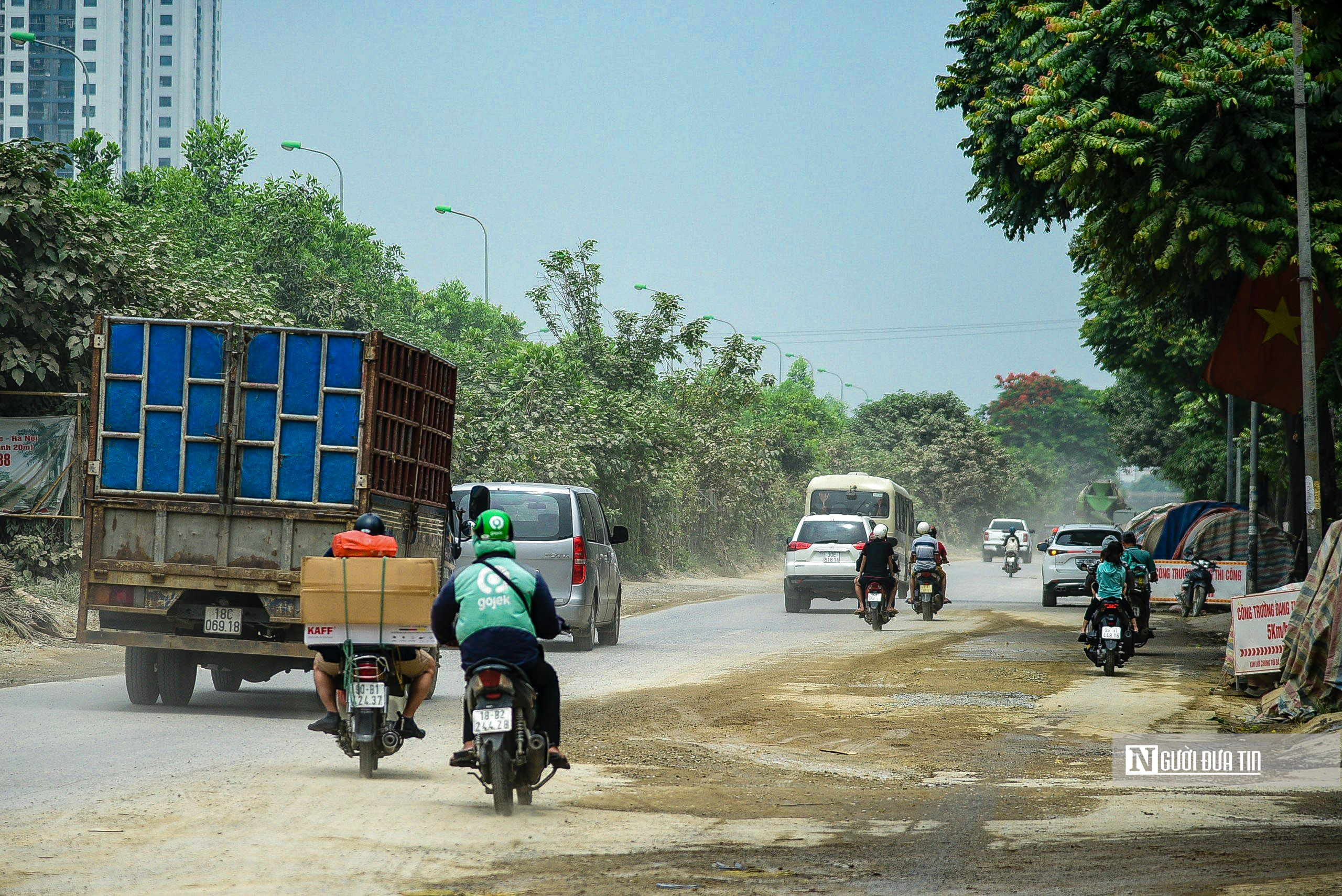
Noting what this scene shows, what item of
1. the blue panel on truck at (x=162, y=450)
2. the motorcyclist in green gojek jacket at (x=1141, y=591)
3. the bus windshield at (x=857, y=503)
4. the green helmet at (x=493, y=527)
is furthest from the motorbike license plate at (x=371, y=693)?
the bus windshield at (x=857, y=503)

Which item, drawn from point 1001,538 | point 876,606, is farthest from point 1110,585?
point 1001,538

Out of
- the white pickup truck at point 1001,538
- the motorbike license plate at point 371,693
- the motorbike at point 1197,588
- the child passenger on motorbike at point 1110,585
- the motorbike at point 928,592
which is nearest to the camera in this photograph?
the motorbike license plate at point 371,693

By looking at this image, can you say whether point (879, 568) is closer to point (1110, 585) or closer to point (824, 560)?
point (824, 560)

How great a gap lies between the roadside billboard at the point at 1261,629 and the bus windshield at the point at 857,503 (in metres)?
26.6

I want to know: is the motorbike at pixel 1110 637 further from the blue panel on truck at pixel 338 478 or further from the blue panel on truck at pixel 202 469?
the blue panel on truck at pixel 202 469

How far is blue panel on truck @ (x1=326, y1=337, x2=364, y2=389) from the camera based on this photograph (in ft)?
37.1

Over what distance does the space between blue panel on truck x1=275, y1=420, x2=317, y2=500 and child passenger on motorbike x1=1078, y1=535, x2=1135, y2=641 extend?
8.96m

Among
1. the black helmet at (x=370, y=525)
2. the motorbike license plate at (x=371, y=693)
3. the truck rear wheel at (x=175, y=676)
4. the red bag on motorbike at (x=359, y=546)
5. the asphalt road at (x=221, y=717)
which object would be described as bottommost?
the asphalt road at (x=221, y=717)

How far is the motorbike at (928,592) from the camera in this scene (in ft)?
84.5

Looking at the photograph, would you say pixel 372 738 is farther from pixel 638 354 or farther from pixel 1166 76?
pixel 638 354

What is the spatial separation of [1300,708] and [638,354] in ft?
108

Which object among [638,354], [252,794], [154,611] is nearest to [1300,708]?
[252,794]

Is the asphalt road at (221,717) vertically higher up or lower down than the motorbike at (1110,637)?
lower down

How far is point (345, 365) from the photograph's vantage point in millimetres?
11336
